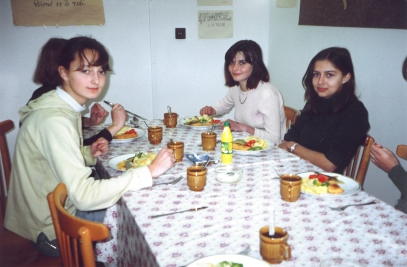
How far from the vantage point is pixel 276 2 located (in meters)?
3.62

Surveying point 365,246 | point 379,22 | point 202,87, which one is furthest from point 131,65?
point 365,246

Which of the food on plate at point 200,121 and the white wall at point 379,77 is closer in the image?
the white wall at point 379,77

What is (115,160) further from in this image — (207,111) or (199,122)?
(207,111)

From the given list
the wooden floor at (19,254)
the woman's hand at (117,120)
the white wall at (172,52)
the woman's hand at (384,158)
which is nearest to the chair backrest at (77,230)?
the wooden floor at (19,254)

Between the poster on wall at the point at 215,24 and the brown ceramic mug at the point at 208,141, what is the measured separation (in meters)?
1.97

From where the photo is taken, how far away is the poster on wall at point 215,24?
3.58 metres

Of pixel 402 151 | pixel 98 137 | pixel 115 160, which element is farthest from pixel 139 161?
pixel 402 151

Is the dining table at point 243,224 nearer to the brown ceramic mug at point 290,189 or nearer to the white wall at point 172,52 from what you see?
the brown ceramic mug at point 290,189

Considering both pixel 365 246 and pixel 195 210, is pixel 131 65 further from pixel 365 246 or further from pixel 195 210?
pixel 365 246

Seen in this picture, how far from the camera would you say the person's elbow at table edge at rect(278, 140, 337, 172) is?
1861 millimetres

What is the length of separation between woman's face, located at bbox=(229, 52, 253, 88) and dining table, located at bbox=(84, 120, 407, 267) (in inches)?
43.5

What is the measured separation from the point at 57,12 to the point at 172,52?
3.52ft

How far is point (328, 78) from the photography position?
6.57 feet

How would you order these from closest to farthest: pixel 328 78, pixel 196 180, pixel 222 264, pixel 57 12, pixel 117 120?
pixel 222 264 < pixel 196 180 < pixel 328 78 < pixel 117 120 < pixel 57 12
